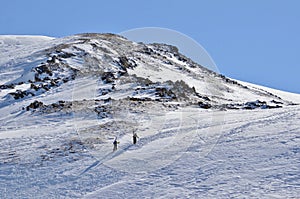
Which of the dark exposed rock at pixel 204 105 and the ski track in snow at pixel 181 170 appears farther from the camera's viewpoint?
the dark exposed rock at pixel 204 105

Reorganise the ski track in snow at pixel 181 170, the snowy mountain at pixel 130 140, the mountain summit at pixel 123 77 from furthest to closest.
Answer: the mountain summit at pixel 123 77 < the snowy mountain at pixel 130 140 < the ski track in snow at pixel 181 170

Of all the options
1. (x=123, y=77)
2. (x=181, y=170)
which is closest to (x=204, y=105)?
(x=123, y=77)

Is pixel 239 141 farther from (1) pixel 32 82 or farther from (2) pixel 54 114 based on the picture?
(1) pixel 32 82

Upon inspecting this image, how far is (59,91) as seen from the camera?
43.1 metres

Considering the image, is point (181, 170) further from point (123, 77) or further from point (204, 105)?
point (123, 77)

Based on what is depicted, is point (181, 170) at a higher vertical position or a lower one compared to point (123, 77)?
lower

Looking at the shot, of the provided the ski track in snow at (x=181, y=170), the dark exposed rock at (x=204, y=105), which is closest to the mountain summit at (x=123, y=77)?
the dark exposed rock at (x=204, y=105)

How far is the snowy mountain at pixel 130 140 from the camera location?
714 inches

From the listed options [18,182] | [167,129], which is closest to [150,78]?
[167,129]

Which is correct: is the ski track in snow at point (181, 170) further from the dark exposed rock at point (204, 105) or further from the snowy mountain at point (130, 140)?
the dark exposed rock at point (204, 105)

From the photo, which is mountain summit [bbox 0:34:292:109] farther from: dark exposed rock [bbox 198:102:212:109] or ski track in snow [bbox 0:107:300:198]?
ski track in snow [bbox 0:107:300:198]

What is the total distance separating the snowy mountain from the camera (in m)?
18.1

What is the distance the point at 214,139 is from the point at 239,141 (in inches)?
61.9

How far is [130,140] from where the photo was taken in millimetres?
26125
